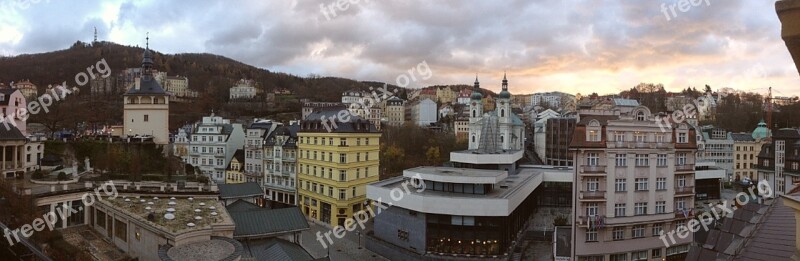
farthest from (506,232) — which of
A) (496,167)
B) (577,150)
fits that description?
(496,167)

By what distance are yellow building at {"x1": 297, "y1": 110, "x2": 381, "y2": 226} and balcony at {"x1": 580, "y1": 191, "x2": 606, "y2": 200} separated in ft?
58.1

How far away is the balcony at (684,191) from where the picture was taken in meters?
28.4

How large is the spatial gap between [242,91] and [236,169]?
62.9 meters

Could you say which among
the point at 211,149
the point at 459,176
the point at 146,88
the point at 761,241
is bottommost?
the point at 459,176

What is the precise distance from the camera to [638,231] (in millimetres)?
27641

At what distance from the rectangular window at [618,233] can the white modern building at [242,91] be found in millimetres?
89141

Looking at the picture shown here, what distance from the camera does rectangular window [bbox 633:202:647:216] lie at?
27312mm

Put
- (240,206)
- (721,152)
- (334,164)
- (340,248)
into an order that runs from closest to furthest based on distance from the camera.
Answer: (240,206) < (340,248) < (334,164) < (721,152)

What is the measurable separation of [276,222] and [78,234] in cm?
822

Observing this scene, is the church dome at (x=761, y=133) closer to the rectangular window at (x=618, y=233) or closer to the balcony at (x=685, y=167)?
the balcony at (x=685, y=167)

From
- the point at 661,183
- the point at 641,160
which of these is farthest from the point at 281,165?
the point at 661,183

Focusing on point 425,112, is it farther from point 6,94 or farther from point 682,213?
point 6,94

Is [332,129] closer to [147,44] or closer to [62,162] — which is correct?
[147,44]

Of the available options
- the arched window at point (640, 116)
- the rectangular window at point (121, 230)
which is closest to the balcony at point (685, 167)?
→ the arched window at point (640, 116)
